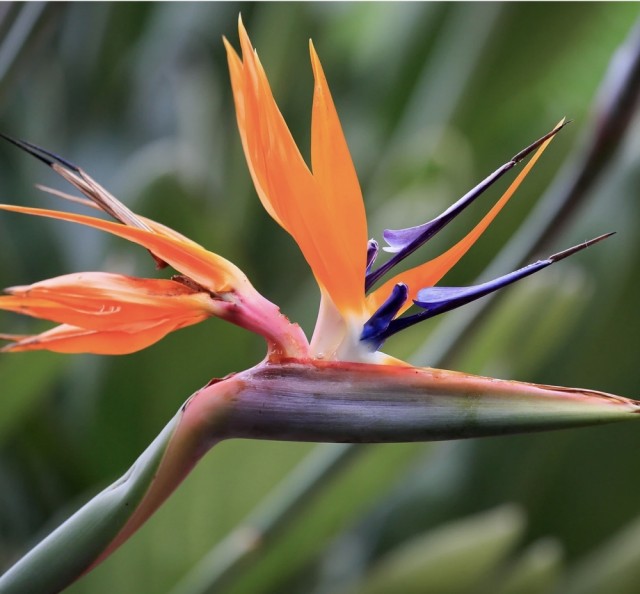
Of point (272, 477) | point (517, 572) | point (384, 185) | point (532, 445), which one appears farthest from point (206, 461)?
point (384, 185)

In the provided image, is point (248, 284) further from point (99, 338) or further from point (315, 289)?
point (315, 289)

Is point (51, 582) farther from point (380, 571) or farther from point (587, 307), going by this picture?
point (587, 307)

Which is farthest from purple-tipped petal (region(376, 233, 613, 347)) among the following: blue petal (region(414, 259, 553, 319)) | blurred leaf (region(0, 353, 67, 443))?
blurred leaf (region(0, 353, 67, 443))

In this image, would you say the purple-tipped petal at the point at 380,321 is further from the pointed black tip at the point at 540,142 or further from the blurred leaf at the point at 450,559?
Answer: the blurred leaf at the point at 450,559

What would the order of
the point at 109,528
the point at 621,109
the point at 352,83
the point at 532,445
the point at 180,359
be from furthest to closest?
the point at 352,83 → the point at 532,445 → the point at 180,359 → the point at 621,109 → the point at 109,528

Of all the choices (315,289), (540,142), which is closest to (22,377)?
(315,289)

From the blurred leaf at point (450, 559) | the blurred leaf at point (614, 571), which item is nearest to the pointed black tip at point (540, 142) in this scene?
the blurred leaf at point (450, 559)
